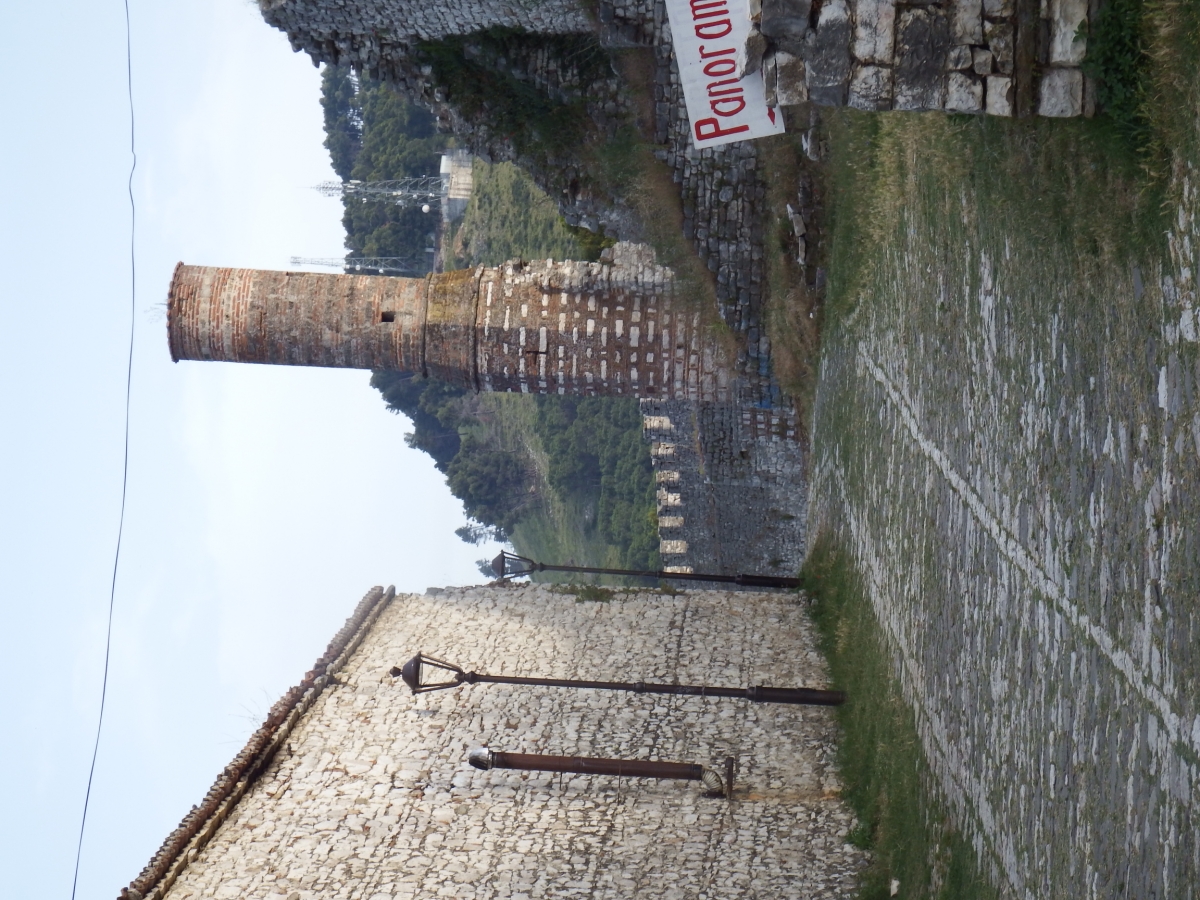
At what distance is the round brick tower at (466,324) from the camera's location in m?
11.0

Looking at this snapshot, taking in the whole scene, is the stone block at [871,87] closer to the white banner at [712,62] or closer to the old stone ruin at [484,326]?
the white banner at [712,62]

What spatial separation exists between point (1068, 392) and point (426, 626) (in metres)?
7.42

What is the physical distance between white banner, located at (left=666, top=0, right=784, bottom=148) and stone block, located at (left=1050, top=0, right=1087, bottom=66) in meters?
3.06

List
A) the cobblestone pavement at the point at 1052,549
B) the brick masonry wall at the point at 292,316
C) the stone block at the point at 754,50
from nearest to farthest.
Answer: the cobblestone pavement at the point at 1052,549 → the stone block at the point at 754,50 → the brick masonry wall at the point at 292,316

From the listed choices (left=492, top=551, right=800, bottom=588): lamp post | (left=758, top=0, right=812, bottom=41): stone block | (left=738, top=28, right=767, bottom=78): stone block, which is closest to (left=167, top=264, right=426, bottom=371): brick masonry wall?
(left=492, top=551, right=800, bottom=588): lamp post

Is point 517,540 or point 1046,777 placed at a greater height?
point 1046,777

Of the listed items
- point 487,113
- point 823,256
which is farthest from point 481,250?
point 823,256

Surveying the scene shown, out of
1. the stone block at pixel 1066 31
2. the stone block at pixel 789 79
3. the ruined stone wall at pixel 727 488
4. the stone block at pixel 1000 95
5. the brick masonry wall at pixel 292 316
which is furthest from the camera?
the ruined stone wall at pixel 727 488

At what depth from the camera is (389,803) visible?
8.53 m

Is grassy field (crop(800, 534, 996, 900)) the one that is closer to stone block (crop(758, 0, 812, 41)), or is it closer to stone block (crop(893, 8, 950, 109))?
stone block (crop(893, 8, 950, 109))

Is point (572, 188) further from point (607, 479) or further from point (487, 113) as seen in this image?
point (607, 479)

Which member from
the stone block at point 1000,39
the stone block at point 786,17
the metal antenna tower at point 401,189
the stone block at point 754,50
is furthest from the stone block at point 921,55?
the metal antenna tower at point 401,189

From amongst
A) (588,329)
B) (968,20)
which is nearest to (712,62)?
(968,20)

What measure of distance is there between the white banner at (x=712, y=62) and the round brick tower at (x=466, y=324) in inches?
146
